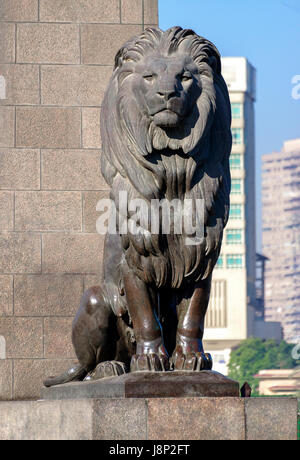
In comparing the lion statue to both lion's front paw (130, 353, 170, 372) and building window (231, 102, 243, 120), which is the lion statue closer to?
lion's front paw (130, 353, 170, 372)

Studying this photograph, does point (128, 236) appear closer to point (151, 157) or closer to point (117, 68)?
point (151, 157)

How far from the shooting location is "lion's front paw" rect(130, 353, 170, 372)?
22.2ft

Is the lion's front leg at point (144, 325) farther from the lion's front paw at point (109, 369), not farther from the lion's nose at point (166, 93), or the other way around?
the lion's nose at point (166, 93)

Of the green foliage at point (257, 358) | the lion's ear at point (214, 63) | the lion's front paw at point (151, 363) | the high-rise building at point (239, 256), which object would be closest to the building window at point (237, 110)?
the high-rise building at point (239, 256)

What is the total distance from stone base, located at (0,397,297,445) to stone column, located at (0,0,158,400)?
109 inches

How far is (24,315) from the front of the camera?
9.37 meters

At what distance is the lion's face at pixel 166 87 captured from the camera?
22.1 feet

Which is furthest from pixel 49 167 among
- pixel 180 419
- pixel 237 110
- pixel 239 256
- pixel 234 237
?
pixel 237 110

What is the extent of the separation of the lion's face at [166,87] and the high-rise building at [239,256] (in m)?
99.6

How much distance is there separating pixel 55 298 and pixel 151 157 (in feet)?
9.41

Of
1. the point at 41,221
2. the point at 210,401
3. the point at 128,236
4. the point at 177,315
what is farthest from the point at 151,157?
the point at 41,221

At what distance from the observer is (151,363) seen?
6.79 metres

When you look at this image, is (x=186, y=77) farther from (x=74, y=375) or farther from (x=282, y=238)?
(x=282, y=238)

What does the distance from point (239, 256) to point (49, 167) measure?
105 metres
